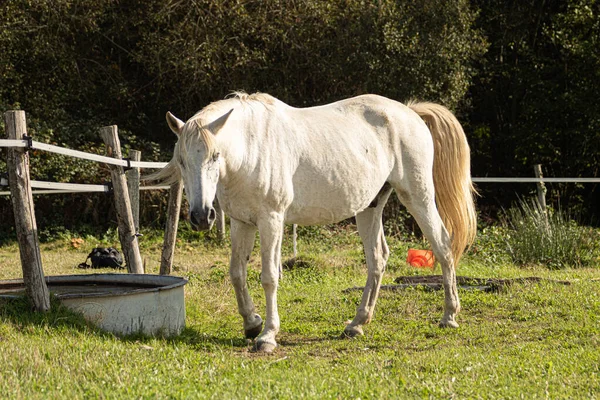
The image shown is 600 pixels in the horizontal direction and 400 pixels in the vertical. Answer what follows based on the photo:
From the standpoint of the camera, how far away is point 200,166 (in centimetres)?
504

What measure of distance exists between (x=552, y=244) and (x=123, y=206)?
6394 mm

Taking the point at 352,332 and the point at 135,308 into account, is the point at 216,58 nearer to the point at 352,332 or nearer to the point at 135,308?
the point at 352,332

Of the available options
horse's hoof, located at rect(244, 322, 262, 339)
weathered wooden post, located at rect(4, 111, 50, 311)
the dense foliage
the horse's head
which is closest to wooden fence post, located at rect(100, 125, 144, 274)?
weathered wooden post, located at rect(4, 111, 50, 311)

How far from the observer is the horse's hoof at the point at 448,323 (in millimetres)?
6391

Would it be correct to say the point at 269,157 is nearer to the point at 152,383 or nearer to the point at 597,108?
the point at 152,383

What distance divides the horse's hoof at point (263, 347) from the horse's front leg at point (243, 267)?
1.45 feet

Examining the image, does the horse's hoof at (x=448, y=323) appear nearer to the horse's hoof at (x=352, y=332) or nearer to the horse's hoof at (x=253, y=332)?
the horse's hoof at (x=352, y=332)

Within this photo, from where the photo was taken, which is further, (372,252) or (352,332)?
(372,252)

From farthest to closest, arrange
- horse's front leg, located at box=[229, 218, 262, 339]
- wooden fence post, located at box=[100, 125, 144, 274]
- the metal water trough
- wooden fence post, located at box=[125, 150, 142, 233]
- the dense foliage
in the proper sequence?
the dense foliage → wooden fence post, located at box=[125, 150, 142, 233] → wooden fence post, located at box=[100, 125, 144, 274] → horse's front leg, located at box=[229, 218, 262, 339] → the metal water trough

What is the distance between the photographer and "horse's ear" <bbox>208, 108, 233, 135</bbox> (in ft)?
17.0

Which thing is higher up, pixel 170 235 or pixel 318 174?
pixel 318 174

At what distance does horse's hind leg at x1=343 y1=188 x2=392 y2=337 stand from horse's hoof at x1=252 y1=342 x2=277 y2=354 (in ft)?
3.49

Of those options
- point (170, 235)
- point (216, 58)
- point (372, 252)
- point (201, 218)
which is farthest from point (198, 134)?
point (216, 58)

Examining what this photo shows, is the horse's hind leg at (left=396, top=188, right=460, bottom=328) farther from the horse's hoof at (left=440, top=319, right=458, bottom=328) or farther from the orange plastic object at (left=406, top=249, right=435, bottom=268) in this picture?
the orange plastic object at (left=406, top=249, right=435, bottom=268)
